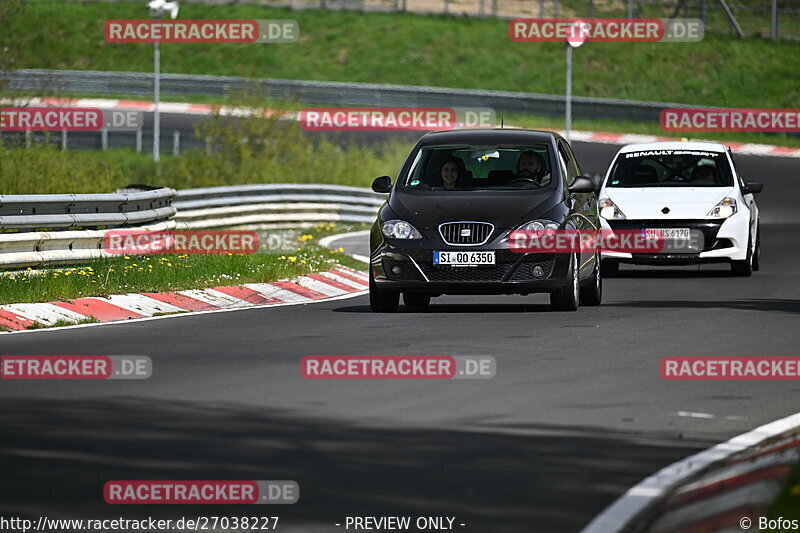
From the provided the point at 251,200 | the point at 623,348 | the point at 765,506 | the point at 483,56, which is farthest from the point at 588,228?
the point at 483,56

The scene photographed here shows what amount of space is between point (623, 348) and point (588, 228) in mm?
3804

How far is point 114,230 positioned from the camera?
18844mm

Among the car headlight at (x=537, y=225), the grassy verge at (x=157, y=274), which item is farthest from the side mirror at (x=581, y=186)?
the grassy verge at (x=157, y=274)

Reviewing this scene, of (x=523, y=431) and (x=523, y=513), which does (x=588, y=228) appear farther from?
(x=523, y=513)

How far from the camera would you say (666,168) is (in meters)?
22.2

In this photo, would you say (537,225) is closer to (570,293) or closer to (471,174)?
(570,293)

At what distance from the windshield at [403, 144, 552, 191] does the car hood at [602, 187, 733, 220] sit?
15.0 ft

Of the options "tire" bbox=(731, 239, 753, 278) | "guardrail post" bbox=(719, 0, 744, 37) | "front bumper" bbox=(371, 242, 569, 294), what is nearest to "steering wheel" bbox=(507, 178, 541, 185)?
"front bumper" bbox=(371, 242, 569, 294)

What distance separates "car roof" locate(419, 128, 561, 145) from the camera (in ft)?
55.0

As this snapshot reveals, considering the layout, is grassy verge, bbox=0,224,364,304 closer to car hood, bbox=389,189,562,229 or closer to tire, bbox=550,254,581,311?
car hood, bbox=389,189,562,229

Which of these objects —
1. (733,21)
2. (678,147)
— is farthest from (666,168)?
(733,21)

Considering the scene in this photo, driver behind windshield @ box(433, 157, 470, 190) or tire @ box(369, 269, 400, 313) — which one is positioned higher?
driver behind windshield @ box(433, 157, 470, 190)

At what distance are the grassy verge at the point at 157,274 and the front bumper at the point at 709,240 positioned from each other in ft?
12.1

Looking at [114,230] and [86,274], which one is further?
[114,230]
